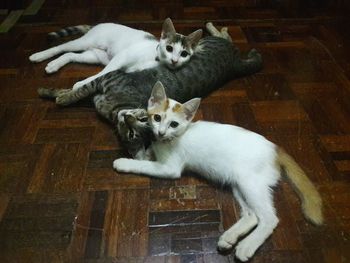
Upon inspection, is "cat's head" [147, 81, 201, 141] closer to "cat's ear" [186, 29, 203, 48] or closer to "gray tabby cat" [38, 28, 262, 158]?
"gray tabby cat" [38, 28, 262, 158]

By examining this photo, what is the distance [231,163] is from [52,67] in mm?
1067

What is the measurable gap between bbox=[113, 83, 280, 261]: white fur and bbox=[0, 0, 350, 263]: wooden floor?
5 cm

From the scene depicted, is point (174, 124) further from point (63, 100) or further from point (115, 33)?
point (115, 33)

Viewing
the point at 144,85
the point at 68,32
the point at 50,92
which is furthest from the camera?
the point at 68,32

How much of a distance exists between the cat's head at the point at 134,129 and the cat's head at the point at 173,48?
14.4 inches

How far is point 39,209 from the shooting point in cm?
119

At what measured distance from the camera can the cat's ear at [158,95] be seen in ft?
3.95

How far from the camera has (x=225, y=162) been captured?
3.84 feet

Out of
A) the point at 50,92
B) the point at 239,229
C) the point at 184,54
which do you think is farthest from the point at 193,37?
the point at 239,229

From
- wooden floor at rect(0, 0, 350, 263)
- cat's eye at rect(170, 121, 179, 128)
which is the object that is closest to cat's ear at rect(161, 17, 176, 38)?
wooden floor at rect(0, 0, 350, 263)

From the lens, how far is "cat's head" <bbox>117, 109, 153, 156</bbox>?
129cm

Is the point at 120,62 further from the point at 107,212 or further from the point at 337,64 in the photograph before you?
the point at 337,64

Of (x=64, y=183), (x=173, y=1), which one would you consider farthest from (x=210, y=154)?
(x=173, y=1)

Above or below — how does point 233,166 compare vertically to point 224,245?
above
